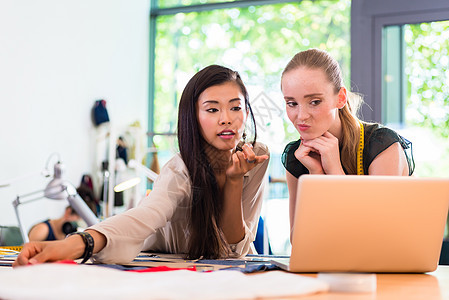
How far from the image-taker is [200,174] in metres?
1.65

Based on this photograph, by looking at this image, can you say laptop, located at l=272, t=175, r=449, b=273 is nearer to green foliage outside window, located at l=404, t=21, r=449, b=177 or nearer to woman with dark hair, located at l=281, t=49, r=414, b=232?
woman with dark hair, located at l=281, t=49, r=414, b=232

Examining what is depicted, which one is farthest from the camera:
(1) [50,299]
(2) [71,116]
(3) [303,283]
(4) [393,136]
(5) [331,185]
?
(2) [71,116]

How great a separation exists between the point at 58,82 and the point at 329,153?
3.16 metres

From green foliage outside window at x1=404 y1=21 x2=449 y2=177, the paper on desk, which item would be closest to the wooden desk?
the paper on desk

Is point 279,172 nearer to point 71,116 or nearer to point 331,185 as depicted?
point 71,116

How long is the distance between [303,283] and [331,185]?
0.20 m

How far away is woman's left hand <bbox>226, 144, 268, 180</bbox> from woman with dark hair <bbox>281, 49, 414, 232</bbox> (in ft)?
0.65

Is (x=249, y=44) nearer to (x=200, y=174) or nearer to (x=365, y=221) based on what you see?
(x=200, y=174)

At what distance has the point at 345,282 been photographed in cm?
93

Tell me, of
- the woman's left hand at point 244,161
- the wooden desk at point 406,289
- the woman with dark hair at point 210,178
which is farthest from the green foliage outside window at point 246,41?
the wooden desk at point 406,289

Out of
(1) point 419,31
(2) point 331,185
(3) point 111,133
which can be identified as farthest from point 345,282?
(3) point 111,133

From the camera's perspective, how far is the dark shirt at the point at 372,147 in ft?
5.48

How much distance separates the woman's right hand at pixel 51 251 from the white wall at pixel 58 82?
273 centimetres

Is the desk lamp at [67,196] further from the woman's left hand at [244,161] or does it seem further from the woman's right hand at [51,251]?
the woman's right hand at [51,251]
